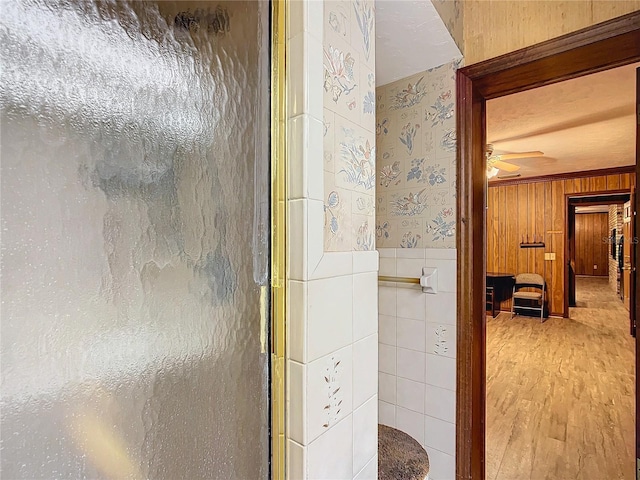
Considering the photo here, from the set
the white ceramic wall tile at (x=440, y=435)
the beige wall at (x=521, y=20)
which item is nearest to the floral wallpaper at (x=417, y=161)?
the beige wall at (x=521, y=20)

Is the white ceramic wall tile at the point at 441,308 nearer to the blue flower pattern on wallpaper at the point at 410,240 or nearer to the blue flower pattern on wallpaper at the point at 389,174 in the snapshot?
the blue flower pattern on wallpaper at the point at 410,240

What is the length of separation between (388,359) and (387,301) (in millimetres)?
276

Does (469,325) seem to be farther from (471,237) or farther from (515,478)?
(515,478)

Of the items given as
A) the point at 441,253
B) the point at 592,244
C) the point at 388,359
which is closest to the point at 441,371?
the point at 388,359

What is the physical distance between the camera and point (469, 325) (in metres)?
1.49

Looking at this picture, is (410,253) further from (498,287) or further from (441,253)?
(498,287)

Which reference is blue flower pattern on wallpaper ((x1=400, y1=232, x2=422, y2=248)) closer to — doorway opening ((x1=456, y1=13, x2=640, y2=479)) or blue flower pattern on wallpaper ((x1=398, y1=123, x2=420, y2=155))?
doorway opening ((x1=456, y1=13, x2=640, y2=479))

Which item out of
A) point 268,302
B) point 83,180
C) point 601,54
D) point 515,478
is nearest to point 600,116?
point 601,54

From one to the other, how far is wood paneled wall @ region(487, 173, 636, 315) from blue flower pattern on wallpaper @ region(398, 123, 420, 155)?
16.4 ft

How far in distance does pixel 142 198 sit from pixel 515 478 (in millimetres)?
2384

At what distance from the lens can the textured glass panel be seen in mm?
363

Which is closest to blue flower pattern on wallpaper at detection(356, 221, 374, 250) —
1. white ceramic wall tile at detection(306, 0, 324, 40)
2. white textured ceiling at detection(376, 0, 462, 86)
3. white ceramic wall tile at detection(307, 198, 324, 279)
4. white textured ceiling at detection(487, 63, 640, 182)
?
white ceramic wall tile at detection(307, 198, 324, 279)

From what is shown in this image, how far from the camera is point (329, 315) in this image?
67cm

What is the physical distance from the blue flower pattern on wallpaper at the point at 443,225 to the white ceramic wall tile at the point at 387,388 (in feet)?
2.29
